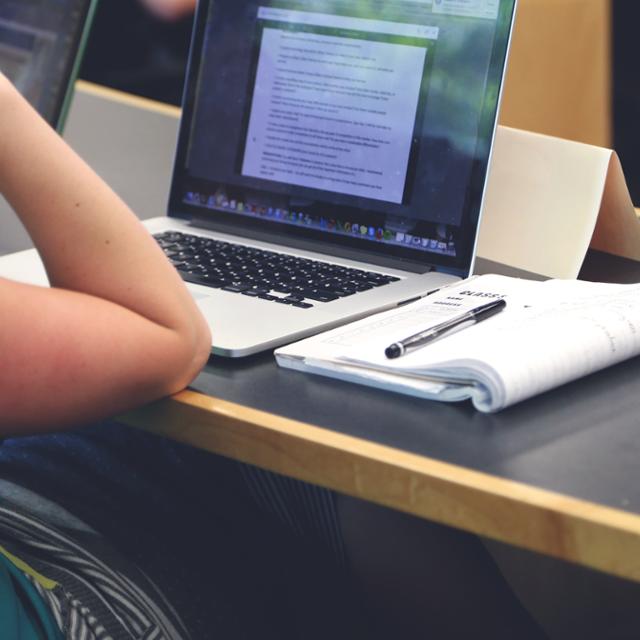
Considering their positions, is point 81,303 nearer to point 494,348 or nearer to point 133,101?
point 494,348

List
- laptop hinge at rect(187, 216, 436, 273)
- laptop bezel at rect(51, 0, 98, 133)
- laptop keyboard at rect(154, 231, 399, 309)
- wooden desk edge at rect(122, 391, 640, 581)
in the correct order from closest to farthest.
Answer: wooden desk edge at rect(122, 391, 640, 581) < laptop keyboard at rect(154, 231, 399, 309) < laptop hinge at rect(187, 216, 436, 273) < laptop bezel at rect(51, 0, 98, 133)

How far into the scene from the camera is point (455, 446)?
598mm

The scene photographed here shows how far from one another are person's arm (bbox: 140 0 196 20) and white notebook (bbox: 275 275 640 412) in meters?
2.25

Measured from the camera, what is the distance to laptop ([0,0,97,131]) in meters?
1.29

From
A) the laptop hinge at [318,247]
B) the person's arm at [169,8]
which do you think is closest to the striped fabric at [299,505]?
the laptop hinge at [318,247]

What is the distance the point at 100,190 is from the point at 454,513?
297 millimetres

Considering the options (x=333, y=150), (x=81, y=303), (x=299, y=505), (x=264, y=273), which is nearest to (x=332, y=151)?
(x=333, y=150)

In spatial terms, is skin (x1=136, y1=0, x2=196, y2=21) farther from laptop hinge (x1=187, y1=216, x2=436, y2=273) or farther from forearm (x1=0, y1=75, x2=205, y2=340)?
forearm (x1=0, y1=75, x2=205, y2=340)

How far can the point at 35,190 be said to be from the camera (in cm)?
65

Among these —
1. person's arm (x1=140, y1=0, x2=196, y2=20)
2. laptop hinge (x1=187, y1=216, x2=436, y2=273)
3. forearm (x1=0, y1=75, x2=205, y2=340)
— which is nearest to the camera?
forearm (x1=0, y1=75, x2=205, y2=340)

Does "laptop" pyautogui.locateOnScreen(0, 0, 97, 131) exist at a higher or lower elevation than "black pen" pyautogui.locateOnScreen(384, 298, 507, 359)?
higher

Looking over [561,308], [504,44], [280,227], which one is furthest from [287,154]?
[561,308]

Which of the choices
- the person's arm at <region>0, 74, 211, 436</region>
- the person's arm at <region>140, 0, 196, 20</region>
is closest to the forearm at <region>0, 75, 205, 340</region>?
the person's arm at <region>0, 74, 211, 436</region>

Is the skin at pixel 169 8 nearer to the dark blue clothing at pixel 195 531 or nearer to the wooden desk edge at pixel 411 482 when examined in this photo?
the dark blue clothing at pixel 195 531
